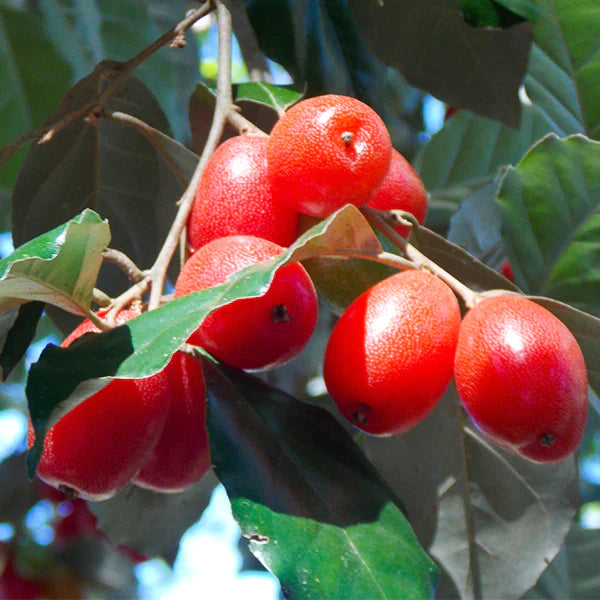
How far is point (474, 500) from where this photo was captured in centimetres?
101

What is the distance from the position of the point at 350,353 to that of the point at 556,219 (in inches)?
12.7

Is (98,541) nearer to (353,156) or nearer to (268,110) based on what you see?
(268,110)

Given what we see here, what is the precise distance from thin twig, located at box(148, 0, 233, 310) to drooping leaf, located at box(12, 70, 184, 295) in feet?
0.64

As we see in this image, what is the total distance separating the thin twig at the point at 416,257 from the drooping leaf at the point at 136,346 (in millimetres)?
95

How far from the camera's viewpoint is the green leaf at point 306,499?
64 cm

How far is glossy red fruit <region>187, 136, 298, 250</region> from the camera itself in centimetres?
78

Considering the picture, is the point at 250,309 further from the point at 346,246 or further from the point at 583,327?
the point at 583,327

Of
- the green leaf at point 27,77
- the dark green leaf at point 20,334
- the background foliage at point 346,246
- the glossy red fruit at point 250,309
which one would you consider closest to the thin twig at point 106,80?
the background foliage at point 346,246

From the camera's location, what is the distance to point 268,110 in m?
1.09

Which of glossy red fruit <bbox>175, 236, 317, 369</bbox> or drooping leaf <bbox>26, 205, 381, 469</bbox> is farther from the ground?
drooping leaf <bbox>26, 205, 381, 469</bbox>

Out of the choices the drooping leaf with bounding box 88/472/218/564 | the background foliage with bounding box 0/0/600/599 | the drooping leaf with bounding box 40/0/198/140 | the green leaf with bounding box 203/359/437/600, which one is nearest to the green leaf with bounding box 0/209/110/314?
the background foliage with bounding box 0/0/600/599

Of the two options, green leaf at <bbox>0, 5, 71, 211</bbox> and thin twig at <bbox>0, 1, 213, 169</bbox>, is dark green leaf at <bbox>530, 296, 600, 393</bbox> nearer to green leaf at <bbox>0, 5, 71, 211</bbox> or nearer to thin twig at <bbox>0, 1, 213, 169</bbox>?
thin twig at <bbox>0, 1, 213, 169</bbox>

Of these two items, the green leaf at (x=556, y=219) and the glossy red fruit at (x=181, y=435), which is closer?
the glossy red fruit at (x=181, y=435)

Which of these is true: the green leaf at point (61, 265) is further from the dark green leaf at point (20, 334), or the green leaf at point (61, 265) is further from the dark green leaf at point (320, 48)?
the dark green leaf at point (320, 48)
